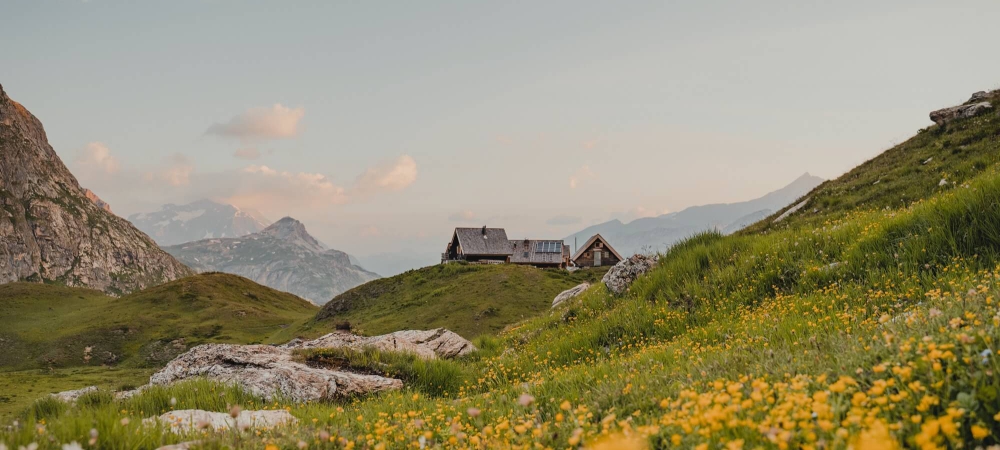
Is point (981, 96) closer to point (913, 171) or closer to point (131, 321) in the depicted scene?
point (913, 171)

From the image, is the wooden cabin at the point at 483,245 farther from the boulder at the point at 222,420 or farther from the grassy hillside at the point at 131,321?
the boulder at the point at 222,420

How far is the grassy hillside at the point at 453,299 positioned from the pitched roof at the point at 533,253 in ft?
89.2

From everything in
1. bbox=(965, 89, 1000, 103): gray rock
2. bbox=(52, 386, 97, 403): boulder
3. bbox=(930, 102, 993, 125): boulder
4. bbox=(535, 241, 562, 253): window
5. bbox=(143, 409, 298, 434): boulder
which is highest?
bbox=(965, 89, 1000, 103): gray rock

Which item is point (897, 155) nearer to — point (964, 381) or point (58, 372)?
point (964, 381)

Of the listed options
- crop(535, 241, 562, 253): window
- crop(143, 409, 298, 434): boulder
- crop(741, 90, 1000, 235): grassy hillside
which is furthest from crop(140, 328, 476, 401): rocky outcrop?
crop(535, 241, 562, 253): window

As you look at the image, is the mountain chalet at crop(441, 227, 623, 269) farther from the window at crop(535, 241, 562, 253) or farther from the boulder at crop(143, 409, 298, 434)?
the boulder at crop(143, 409, 298, 434)

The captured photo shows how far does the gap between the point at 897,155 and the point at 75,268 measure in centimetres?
25536

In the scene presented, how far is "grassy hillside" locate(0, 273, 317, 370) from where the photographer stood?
67250mm

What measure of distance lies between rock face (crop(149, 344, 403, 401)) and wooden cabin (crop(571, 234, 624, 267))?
272 feet

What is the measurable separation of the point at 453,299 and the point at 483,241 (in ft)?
153

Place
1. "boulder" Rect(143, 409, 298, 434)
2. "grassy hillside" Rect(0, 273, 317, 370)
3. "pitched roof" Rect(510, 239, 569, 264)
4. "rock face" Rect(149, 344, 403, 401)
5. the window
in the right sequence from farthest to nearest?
the window, "pitched roof" Rect(510, 239, 569, 264), "grassy hillside" Rect(0, 273, 317, 370), "rock face" Rect(149, 344, 403, 401), "boulder" Rect(143, 409, 298, 434)

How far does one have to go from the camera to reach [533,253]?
345 feet

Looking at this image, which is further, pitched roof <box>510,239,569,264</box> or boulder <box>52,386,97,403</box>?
pitched roof <box>510,239,569,264</box>

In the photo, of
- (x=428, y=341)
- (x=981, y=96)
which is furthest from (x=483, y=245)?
(x=428, y=341)
